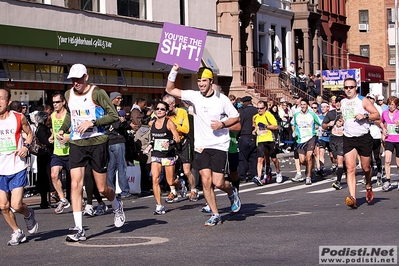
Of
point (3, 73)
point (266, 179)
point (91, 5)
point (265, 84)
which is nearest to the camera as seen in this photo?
point (266, 179)

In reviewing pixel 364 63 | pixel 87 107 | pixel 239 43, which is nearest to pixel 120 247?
pixel 87 107

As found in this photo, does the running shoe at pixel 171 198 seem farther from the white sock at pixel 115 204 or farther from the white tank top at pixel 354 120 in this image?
the white sock at pixel 115 204

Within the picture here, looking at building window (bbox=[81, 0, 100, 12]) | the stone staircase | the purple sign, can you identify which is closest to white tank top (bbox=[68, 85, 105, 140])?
the purple sign

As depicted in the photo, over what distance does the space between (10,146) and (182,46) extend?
4384 mm

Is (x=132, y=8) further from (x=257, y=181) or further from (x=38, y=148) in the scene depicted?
(x=38, y=148)

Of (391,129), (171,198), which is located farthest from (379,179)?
(171,198)

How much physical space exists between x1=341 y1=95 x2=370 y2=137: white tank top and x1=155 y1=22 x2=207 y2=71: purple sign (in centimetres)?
242

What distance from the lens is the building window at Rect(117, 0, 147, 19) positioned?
3247 centimetres

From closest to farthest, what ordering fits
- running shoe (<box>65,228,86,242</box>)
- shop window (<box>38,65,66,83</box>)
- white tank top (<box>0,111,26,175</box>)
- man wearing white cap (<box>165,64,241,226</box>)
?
running shoe (<box>65,228,86,242</box>) < white tank top (<box>0,111,26,175</box>) < man wearing white cap (<box>165,64,241,226</box>) < shop window (<box>38,65,66,83</box>)

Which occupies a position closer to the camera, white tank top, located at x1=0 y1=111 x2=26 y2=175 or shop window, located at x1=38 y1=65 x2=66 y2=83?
white tank top, located at x1=0 y1=111 x2=26 y2=175

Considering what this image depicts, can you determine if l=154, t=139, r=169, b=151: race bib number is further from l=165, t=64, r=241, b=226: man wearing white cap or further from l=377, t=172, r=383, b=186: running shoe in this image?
l=377, t=172, r=383, b=186: running shoe

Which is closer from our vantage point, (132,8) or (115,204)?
(115,204)

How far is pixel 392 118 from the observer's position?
18641 millimetres

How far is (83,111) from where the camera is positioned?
37.2ft
